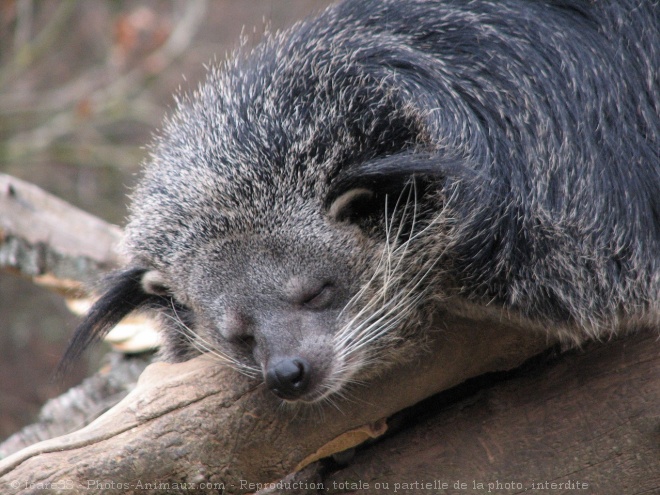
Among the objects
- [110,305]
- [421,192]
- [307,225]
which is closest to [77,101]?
[110,305]

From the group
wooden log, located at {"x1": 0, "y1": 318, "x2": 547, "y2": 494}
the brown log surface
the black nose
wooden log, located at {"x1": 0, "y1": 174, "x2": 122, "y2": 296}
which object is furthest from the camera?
wooden log, located at {"x1": 0, "y1": 174, "x2": 122, "y2": 296}

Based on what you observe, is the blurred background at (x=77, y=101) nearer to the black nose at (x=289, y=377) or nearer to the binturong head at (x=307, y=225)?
the binturong head at (x=307, y=225)

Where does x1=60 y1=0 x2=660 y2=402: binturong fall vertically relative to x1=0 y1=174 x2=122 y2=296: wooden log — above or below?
below

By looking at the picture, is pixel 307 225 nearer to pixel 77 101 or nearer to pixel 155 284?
pixel 155 284

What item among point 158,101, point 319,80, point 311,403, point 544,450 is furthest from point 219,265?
point 158,101

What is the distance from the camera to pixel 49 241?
188 inches

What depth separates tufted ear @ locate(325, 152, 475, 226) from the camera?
9.13 feet

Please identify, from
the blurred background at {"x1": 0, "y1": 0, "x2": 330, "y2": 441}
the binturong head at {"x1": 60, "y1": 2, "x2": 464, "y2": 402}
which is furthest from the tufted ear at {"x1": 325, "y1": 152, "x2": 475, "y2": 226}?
the blurred background at {"x1": 0, "y1": 0, "x2": 330, "y2": 441}

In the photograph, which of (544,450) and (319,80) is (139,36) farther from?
(544,450)

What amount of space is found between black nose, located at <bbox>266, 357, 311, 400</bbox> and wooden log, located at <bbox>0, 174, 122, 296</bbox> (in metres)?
2.18

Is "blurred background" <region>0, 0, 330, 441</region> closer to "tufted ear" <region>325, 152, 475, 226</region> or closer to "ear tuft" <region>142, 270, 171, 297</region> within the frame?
"ear tuft" <region>142, 270, 171, 297</region>

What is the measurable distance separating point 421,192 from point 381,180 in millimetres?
202

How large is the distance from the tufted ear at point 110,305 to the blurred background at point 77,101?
3.32 meters

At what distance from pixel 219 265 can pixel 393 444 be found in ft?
3.28
